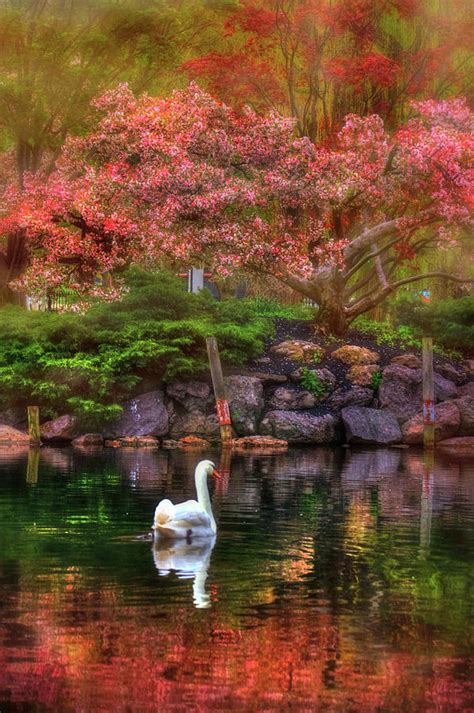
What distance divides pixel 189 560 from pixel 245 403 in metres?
18.5

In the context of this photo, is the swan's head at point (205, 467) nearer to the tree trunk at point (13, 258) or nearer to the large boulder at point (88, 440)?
the large boulder at point (88, 440)

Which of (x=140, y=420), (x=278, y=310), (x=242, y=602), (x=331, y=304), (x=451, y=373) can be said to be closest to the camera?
(x=242, y=602)

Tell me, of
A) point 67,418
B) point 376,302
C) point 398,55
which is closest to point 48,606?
point 67,418

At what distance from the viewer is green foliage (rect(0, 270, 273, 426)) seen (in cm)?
3175

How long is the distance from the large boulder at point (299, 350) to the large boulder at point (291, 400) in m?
1.65

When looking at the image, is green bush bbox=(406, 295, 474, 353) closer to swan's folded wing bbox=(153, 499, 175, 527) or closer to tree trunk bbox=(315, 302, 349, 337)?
tree trunk bbox=(315, 302, 349, 337)

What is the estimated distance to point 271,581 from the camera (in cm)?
1252

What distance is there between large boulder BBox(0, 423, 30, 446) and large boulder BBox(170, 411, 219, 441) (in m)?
3.64

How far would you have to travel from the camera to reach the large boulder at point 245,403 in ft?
105

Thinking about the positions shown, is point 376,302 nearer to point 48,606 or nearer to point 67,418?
point 67,418

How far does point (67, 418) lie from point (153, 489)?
36.8ft

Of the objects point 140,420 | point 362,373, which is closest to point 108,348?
point 140,420

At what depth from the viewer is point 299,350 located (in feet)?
114

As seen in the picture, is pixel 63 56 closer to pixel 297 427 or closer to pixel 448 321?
pixel 297 427
